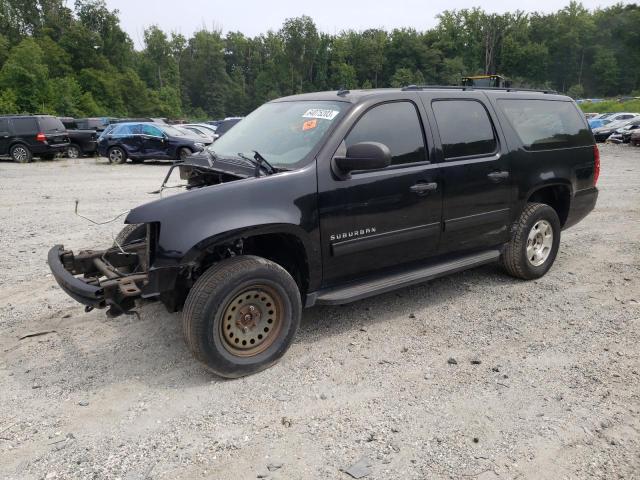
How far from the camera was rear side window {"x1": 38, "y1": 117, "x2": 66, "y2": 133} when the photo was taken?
18.8 m

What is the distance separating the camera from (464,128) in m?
4.51

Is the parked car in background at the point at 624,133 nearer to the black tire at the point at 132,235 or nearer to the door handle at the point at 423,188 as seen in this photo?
the door handle at the point at 423,188

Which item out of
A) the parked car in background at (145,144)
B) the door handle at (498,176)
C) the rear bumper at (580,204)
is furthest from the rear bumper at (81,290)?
the parked car in background at (145,144)

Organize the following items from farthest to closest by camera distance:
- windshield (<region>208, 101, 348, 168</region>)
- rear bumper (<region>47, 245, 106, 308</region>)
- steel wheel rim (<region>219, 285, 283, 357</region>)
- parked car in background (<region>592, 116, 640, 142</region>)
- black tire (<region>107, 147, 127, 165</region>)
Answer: parked car in background (<region>592, 116, 640, 142</region>) → black tire (<region>107, 147, 127, 165</region>) → windshield (<region>208, 101, 348, 168</region>) → steel wheel rim (<region>219, 285, 283, 357</region>) → rear bumper (<region>47, 245, 106, 308</region>)

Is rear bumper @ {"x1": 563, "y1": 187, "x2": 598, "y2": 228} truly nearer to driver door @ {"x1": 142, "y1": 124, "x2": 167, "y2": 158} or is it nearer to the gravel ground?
the gravel ground

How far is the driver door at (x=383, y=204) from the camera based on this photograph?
3717mm

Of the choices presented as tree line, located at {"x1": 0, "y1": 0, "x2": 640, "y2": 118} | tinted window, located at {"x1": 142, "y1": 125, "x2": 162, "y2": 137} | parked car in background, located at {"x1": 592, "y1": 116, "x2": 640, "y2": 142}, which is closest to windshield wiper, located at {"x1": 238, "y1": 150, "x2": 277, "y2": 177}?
tinted window, located at {"x1": 142, "y1": 125, "x2": 162, "y2": 137}

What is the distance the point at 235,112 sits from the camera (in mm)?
98438

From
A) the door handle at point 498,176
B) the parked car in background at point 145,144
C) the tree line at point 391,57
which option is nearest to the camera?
the door handle at point 498,176

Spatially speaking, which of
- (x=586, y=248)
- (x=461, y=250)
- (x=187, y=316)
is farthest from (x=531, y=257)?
(x=187, y=316)

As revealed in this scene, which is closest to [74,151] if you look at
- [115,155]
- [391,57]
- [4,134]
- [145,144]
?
[4,134]

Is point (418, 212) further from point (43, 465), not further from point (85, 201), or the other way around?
point (85, 201)

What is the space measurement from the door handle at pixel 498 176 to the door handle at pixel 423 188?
0.74 m

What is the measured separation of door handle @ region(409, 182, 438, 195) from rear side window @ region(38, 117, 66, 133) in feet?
61.5
